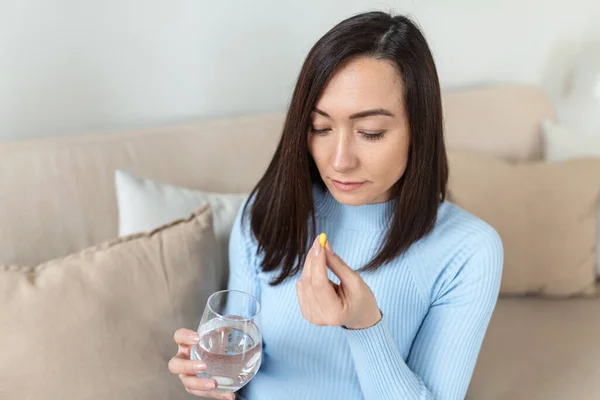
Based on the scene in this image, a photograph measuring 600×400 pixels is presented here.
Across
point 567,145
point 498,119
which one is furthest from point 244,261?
point 567,145

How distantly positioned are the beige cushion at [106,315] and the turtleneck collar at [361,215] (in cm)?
27

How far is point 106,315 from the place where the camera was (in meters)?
1.17

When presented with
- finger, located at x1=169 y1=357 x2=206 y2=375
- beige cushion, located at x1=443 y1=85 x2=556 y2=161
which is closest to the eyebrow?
finger, located at x1=169 y1=357 x2=206 y2=375

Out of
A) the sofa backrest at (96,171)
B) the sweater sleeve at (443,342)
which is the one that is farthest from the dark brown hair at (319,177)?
the sofa backrest at (96,171)

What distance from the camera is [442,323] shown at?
1.14m

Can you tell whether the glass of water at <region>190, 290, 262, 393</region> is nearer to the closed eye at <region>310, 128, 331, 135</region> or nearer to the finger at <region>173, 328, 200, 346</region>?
the finger at <region>173, 328, 200, 346</region>

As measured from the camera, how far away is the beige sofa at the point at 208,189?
1.37 metres

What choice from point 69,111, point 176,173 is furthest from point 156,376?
point 69,111

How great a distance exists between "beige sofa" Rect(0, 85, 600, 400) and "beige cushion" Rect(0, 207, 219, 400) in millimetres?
201

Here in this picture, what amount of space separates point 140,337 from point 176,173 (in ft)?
1.57

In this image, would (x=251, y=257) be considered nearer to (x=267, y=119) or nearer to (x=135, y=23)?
(x=267, y=119)

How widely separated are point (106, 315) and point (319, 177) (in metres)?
0.49

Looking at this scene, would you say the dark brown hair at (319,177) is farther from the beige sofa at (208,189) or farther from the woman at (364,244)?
the beige sofa at (208,189)

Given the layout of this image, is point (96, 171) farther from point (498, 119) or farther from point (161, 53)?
point (498, 119)
